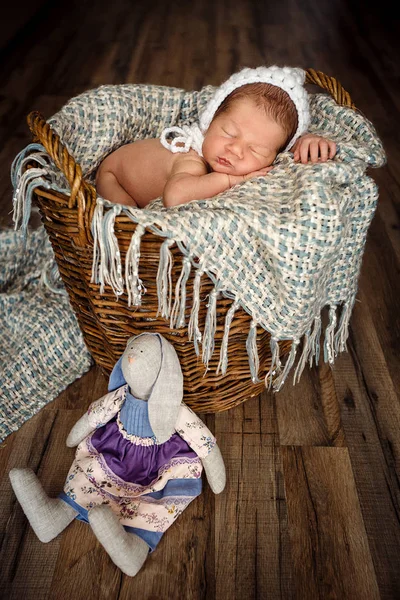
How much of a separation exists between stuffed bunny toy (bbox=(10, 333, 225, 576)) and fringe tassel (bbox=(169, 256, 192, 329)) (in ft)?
0.14

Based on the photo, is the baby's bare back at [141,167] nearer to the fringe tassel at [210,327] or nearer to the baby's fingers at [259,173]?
the baby's fingers at [259,173]

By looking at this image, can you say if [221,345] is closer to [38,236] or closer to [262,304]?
[262,304]

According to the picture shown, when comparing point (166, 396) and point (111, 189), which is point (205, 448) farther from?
point (111, 189)

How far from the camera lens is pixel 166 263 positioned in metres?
0.86

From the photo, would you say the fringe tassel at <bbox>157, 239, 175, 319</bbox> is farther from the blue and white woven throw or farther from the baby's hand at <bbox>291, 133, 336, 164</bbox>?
the baby's hand at <bbox>291, 133, 336, 164</bbox>

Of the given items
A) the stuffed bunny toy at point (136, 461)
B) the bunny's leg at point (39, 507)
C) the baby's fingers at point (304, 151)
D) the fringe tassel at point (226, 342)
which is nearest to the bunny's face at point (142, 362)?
the stuffed bunny toy at point (136, 461)

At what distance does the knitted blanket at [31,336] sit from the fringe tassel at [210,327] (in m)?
0.37

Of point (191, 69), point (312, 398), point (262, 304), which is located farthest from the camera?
point (191, 69)

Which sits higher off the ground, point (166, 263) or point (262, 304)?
point (166, 263)

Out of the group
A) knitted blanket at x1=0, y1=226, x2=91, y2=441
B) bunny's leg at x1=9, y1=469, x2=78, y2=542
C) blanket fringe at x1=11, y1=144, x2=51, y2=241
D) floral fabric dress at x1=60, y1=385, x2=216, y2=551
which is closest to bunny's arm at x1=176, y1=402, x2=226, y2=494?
floral fabric dress at x1=60, y1=385, x2=216, y2=551

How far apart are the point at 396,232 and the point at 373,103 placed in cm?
95

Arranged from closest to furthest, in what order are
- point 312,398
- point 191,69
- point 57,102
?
1. point 312,398
2. point 57,102
3. point 191,69

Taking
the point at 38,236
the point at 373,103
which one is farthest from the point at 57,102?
the point at 373,103

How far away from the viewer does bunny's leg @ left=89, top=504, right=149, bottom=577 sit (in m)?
0.87
